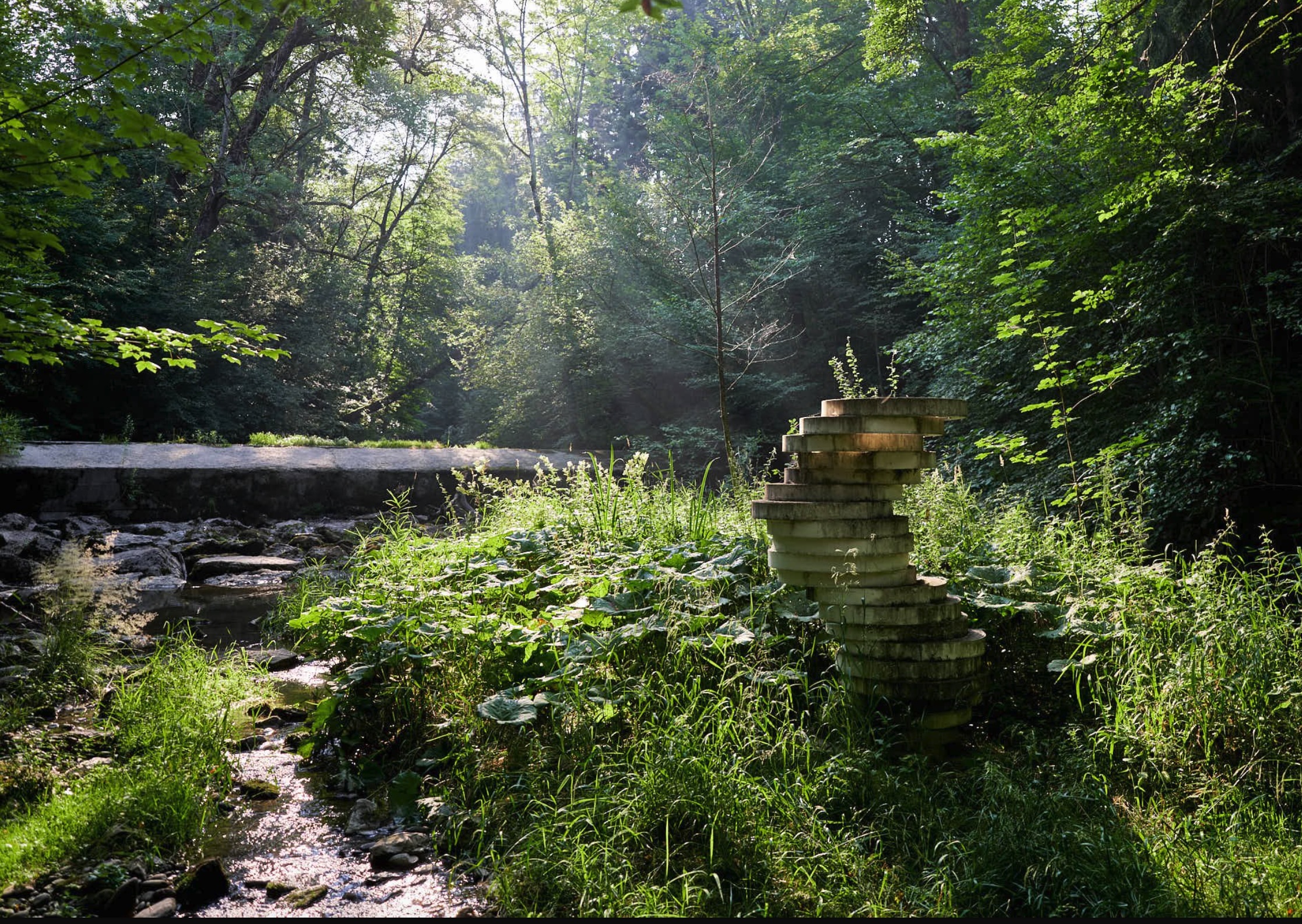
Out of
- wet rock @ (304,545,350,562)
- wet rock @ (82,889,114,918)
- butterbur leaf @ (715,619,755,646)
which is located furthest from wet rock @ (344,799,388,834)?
wet rock @ (304,545,350,562)

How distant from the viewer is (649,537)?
4.51 meters

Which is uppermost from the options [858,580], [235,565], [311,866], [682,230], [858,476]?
[682,230]

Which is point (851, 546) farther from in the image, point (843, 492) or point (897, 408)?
point (897, 408)

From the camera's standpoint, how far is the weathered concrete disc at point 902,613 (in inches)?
117

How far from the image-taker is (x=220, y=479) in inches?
434

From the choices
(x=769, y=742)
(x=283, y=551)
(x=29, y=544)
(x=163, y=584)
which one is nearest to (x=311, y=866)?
(x=769, y=742)

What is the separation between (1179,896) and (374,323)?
850 inches

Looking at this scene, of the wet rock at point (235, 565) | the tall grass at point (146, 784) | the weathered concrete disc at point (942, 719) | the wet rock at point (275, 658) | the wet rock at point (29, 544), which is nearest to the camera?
the tall grass at point (146, 784)

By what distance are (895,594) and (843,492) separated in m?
0.44

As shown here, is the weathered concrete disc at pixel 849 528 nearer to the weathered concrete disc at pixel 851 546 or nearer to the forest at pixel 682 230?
the weathered concrete disc at pixel 851 546

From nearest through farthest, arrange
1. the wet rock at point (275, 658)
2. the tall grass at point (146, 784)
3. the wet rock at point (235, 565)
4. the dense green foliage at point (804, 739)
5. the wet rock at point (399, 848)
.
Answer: the dense green foliage at point (804, 739) < the tall grass at point (146, 784) < the wet rock at point (399, 848) < the wet rock at point (275, 658) < the wet rock at point (235, 565)

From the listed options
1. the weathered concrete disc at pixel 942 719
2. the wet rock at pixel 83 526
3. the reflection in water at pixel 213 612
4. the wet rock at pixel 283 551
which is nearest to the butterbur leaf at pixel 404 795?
the weathered concrete disc at pixel 942 719

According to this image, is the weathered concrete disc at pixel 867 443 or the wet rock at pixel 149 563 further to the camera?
the wet rock at pixel 149 563

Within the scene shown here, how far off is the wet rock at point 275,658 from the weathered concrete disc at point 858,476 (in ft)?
11.0
